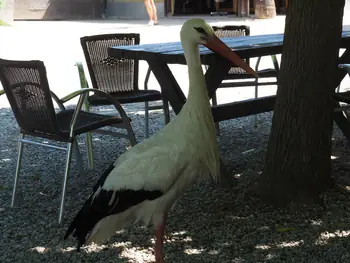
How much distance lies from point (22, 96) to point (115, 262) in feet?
4.45

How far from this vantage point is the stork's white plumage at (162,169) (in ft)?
10.2

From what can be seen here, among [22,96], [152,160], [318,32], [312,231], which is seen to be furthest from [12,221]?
[318,32]

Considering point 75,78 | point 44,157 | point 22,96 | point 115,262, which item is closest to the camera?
point 115,262

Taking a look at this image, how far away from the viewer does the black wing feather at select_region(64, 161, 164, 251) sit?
3.14 meters

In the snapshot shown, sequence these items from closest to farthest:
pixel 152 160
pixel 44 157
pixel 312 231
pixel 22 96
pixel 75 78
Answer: pixel 152 160 < pixel 312 231 < pixel 22 96 < pixel 44 157 < pixel 75 78

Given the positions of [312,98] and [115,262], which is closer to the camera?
[115,262]

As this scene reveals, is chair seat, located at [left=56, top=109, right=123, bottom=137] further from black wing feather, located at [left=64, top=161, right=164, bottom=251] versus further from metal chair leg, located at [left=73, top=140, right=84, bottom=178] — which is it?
black wing feather, located at [left=64, top=161, right=164, bottom=251]

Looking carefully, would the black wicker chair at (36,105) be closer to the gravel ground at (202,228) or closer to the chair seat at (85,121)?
the chair seat at (85,121)

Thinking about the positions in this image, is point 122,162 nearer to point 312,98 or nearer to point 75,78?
point 312,98

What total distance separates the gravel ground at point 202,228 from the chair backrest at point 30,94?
663mm

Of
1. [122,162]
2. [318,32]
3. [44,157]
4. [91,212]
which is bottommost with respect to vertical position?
[44,157]

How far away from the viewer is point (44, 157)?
5734mm

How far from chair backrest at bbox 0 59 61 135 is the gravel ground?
0.66 m

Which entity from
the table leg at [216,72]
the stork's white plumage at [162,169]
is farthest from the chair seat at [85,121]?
the stork's white plumage at [162,169]
